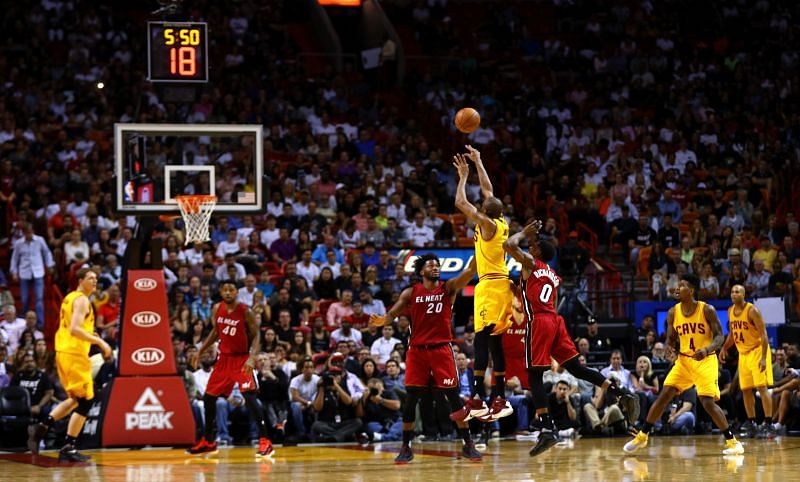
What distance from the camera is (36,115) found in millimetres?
23797

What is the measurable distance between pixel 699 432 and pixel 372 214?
667cm

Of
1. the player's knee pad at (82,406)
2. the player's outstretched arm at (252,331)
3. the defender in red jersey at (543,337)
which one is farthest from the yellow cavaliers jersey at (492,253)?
the player's knee pad at (82,406)

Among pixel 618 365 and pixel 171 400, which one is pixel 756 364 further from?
pixel 171 400

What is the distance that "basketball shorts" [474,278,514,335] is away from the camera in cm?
1315

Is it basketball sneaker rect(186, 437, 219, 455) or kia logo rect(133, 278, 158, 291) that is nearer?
basketball sneaker rect(186, 437, 219, 455)

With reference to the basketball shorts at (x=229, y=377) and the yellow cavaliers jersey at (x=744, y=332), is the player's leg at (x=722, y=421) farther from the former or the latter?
the basketball shorts at (x=229, y=377)

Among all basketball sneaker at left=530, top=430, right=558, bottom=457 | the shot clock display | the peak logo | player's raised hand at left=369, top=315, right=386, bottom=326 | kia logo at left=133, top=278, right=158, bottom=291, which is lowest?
basketball sneaker at left=530, top=430, right=558, bottom=457

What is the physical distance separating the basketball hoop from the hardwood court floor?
2.58 m

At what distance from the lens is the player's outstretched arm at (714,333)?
13891mm

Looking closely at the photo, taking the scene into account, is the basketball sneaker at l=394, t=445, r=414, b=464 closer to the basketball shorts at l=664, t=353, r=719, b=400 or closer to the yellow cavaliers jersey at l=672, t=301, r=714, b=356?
the basketball shorts at l=664, t=353, r=719, b=400

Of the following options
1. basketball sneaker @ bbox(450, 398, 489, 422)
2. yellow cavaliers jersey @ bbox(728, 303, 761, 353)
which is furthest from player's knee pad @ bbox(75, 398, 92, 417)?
yellow cavaliers jersey @ bbox(728, 303, 761, 353)

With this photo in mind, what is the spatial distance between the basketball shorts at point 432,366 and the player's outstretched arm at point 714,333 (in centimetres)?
265

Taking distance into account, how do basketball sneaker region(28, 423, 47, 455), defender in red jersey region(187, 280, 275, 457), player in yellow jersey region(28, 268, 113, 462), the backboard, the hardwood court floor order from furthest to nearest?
1. the backboard
2. basketball sneaker region(28, 423, 47, 455)
3. defender in red jersey region(187, 280, 275, 457)
4. player in yellow jersey region(28, 268, 113, 462)
5. the hardwood court floor

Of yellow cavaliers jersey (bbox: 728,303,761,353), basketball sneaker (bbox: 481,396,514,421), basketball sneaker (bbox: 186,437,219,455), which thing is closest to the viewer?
basketball sneaker (bbox: 481,396,514,421)
